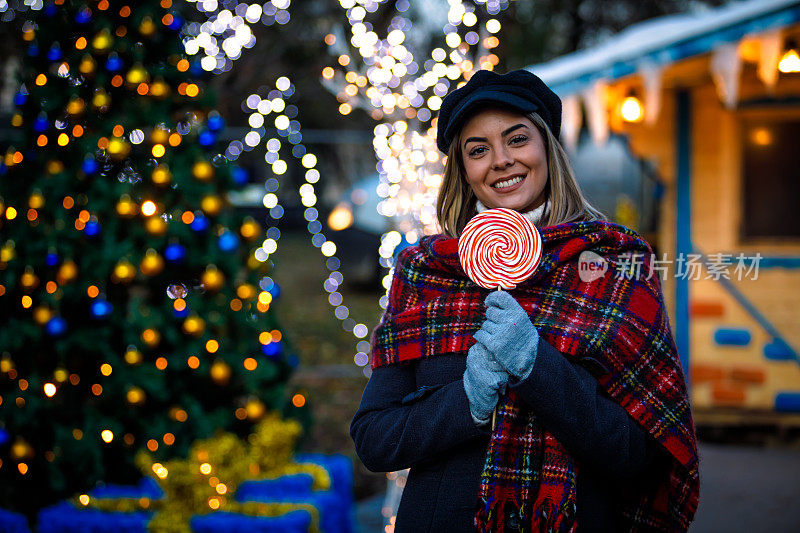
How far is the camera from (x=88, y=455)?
370 centimetres

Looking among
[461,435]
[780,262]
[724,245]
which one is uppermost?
[724,245]

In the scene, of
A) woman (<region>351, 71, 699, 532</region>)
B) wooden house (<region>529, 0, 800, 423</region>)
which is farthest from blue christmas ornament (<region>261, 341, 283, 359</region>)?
wooden house (<region>529, 0, 800, 423</region>)

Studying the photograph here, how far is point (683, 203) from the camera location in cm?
644

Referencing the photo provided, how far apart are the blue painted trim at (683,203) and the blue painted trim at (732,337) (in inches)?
10.1

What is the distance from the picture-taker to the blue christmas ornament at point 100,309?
3.72 m

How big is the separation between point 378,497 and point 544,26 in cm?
1176

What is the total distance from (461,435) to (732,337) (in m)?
5.41

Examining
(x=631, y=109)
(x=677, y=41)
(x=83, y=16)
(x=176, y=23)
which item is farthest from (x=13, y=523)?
(x=677, y=41)

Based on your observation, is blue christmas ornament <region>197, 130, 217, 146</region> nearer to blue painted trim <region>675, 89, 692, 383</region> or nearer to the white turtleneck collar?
the white turtleneck collar

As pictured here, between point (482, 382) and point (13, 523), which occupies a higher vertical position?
point (482, 382)

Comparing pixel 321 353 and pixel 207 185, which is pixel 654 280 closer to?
pixel 207 185

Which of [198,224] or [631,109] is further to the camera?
[631,109]

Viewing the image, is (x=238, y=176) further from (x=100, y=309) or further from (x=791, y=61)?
(x=791, y=61)

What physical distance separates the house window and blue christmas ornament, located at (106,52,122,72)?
17.0 ft
